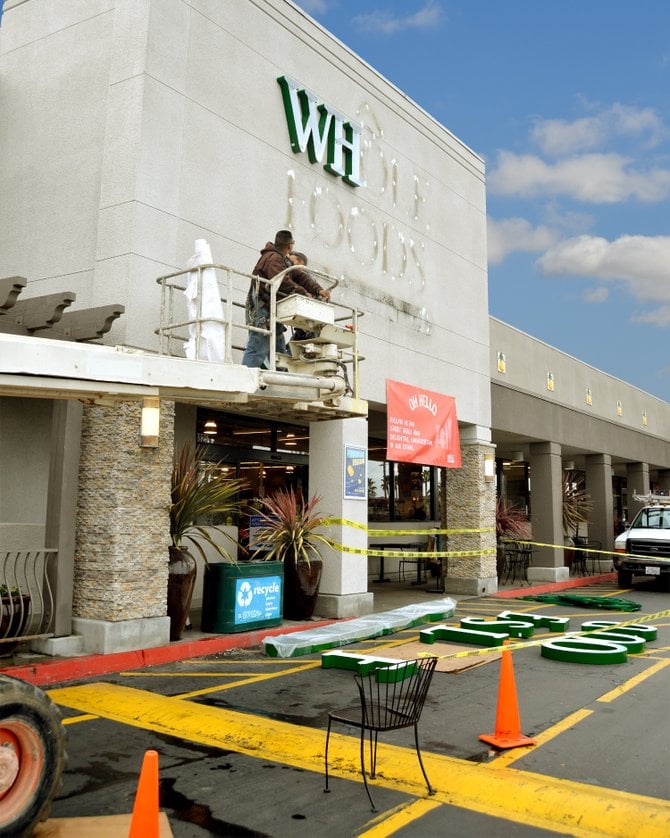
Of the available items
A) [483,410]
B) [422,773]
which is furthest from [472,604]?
[422,773]

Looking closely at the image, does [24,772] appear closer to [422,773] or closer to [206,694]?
[422,773]

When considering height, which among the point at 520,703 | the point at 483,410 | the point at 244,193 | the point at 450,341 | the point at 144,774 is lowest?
the point at 520,703

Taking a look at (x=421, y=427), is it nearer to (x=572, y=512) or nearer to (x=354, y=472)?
(x=354, y=472)

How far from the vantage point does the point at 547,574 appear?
20.5 meters

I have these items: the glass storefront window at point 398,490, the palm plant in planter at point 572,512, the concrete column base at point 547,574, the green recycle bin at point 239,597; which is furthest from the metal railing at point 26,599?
the palm plant in planter at point 572,512

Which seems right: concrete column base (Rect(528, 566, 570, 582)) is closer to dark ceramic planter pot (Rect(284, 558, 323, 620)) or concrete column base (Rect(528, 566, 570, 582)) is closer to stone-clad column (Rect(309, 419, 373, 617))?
stone-clad column (Rect(309, 419, 373, 617))

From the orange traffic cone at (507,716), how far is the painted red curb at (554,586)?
11216 mm

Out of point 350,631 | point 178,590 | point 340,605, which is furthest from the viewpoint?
point 340,605

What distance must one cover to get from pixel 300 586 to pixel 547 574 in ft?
34.5

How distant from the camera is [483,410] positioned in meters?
17.8

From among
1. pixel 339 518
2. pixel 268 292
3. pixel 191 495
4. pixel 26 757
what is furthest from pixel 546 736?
pixel 339 518

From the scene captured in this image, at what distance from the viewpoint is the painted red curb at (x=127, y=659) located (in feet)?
27.4

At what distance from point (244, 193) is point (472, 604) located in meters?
9.17

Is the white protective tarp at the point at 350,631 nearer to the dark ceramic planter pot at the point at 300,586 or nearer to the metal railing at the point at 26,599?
the dark ceramic planter pot at the point at 300,586
